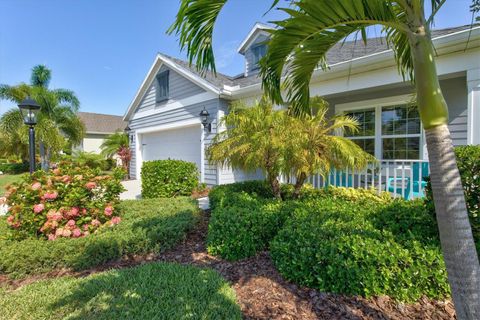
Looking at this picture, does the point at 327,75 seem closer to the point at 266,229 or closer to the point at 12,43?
the point at 266,229

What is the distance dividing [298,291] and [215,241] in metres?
1.42

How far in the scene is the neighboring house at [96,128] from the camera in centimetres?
2545

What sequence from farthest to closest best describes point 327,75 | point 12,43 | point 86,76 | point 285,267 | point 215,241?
point 86,76 → point 12,43 → point 327,75 → point 215,241 → point 285,267

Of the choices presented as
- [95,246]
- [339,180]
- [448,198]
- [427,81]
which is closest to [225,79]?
[339,180]

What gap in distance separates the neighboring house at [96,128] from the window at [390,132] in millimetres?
22800

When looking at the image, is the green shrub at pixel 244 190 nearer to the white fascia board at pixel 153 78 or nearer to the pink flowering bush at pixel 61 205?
the pink flowering bush at pixel 61 205

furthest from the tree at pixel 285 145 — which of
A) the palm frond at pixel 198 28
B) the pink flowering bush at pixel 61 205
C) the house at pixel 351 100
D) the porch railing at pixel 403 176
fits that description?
the pink flowering bush at pixel 61 205

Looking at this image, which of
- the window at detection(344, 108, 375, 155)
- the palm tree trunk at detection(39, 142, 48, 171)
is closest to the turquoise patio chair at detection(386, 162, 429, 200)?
the window at detection(344, 108, 375, 155)

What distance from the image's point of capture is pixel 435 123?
1.38m

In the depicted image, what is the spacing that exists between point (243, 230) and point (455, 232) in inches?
94.6

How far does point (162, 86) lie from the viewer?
34.2 feet

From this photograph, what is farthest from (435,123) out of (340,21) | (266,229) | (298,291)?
(266,229)

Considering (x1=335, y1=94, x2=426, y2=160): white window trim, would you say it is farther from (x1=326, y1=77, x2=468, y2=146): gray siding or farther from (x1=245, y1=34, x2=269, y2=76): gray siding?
(x1=245, y1=34, x2=269, y2=76): gray siding

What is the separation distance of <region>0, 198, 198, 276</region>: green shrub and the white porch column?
5168 mm
